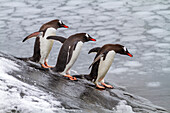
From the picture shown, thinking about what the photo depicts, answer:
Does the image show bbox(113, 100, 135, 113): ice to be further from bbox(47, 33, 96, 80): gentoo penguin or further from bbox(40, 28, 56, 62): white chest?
bbox(40, 28, 56, 62): white chest

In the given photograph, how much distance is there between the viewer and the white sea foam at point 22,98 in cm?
179

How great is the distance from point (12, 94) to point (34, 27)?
206 inches

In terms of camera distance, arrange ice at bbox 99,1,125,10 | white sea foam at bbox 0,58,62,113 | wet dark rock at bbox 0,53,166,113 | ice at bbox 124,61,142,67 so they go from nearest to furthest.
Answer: white sea foam at bbox 0,58,62,113 < wet dark rock at bbox 0,53,166,113 < ice at bbox 124,61,142,67 < ice at bbox 99,1,125,10

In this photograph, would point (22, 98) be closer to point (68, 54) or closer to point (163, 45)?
point (68, 54)

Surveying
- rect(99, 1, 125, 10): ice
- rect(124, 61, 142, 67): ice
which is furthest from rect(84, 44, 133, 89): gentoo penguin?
rect(99, 1, 125, 10): ice

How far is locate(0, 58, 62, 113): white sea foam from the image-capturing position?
179cm

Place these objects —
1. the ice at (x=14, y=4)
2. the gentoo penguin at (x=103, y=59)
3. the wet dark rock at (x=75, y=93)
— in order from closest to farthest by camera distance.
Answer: the wet dark rock at (x=75, y=93) < the gentoo penguin at (x=103, y=59) < the ice at (x=14, y=4)

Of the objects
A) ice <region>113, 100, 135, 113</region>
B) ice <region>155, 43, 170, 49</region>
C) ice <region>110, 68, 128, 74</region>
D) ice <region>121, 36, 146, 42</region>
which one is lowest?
ice <region>110, 68, 128, 74</region>

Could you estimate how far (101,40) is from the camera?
5996mm

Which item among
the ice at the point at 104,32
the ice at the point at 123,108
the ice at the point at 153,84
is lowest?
the ice at the point at 153,84

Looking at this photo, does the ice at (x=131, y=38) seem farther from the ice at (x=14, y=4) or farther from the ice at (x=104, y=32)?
the ice at (x=14, y=4)

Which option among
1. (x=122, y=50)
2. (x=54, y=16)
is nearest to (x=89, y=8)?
(x=54, y=16)

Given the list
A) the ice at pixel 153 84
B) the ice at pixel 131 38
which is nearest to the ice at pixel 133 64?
the ice at pixel 153 84

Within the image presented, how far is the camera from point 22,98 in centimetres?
189
